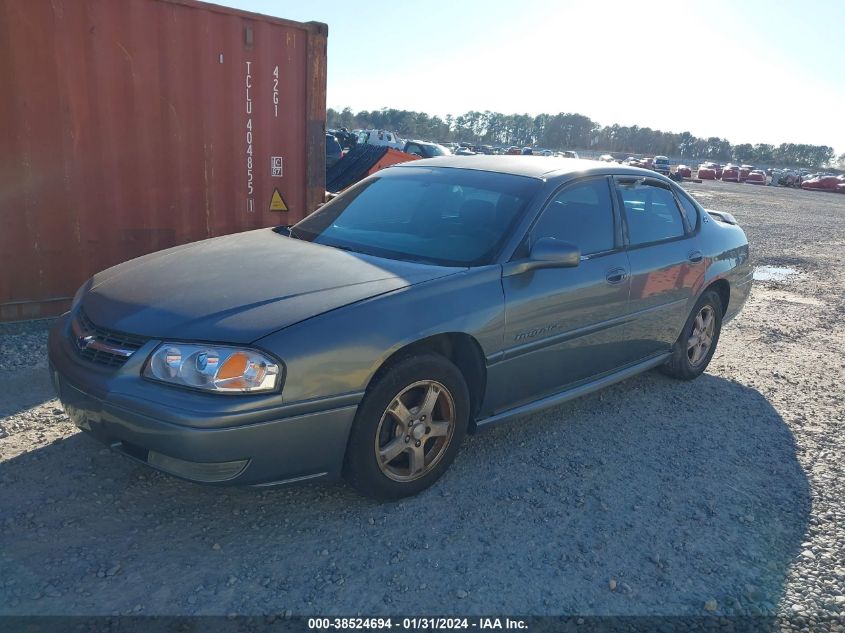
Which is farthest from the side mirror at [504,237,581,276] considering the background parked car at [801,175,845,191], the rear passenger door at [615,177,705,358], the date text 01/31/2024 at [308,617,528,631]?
the background parked car at [801,175,845,191]

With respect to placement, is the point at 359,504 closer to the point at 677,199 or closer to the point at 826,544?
the point at 826,544

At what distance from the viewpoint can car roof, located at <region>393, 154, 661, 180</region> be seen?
3.95 meters

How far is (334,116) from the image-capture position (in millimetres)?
120562

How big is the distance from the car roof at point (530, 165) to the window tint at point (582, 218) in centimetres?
11

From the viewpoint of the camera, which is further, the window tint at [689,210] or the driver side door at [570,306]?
the window tint at [689,210]

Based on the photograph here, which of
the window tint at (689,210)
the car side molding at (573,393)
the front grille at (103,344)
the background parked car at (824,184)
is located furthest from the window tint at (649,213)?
the background parked car at (824,184)

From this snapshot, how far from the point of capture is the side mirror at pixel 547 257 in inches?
133

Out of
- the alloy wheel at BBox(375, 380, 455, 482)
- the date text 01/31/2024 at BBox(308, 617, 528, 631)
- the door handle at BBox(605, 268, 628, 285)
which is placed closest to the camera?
the date text 01/31/2024 at BBox(308, 617, 528, 631)

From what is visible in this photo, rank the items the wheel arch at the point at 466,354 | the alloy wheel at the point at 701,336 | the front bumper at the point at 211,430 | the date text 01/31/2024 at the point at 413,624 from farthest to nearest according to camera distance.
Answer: the alloy wheel at the point at 701,336 < the wheel arch at the point at 466,354 < the front bumper at the point at 211,430 < the date text 01/31/2024 at the point at 413,624

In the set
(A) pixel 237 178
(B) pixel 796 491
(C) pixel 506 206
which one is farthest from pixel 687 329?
(A) pixel 237 178

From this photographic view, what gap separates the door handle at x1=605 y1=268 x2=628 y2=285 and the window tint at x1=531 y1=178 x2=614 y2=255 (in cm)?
14

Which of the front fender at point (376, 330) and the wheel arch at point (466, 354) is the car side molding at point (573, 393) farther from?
the front fender at point (376, 330)

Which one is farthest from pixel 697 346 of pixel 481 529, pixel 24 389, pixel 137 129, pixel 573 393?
pixel 137 129

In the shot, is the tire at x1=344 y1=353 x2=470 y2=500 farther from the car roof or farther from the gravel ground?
the car roof
